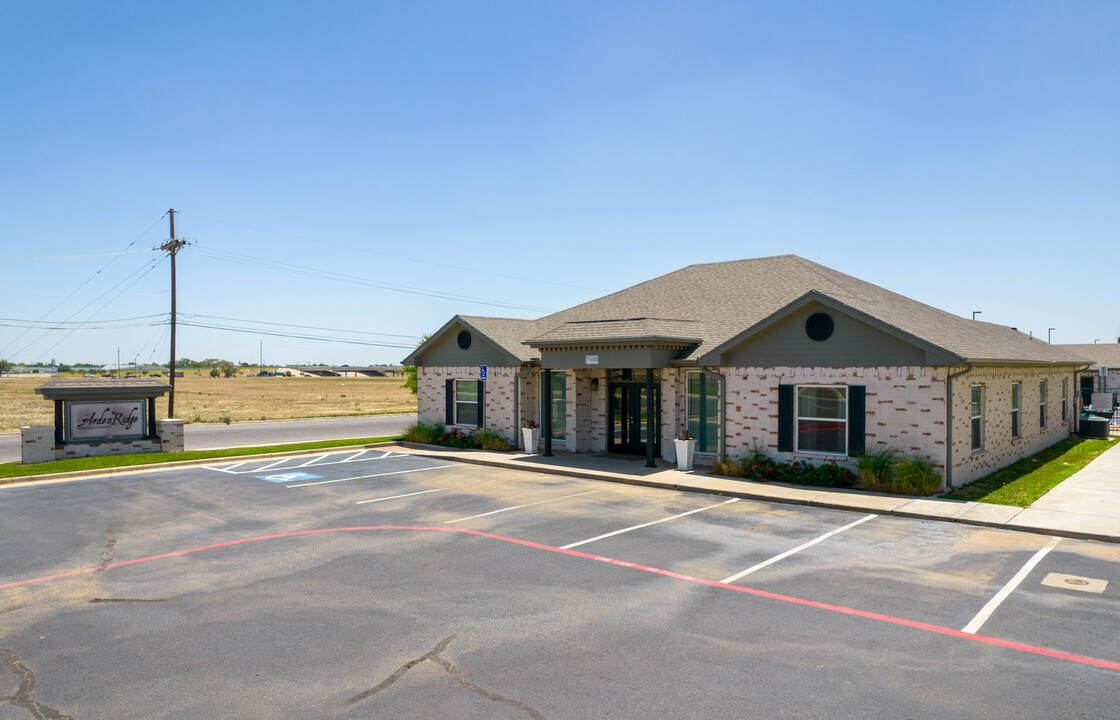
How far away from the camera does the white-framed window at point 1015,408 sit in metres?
20.7

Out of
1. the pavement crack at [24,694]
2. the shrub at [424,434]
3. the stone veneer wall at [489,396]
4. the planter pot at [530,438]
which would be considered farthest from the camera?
the shrub at [424,434]

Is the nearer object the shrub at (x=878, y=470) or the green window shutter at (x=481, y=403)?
the shrub at (x=878, y=470)

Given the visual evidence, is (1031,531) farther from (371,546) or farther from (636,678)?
(371,546)

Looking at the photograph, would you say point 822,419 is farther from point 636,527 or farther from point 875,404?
point 636,527

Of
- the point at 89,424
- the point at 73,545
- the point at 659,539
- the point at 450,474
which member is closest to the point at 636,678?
the point at 659,539

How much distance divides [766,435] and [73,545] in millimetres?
15346

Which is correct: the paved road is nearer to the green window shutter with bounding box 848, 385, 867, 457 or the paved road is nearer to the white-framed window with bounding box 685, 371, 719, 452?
the white-framed window with bounding box 685, 371, 719, 452

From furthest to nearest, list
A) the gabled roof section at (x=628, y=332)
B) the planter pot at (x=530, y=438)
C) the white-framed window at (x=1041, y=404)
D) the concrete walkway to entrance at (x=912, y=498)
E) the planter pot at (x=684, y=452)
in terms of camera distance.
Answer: the white-framed window at (x=1041, y=404) < the planter pot at (x=530, y=438) < the gabled roof section at (x=628, y=332) < the planter pot at (x=684, y=452) < the concrete walkway to entrance at (x=912, y=498)

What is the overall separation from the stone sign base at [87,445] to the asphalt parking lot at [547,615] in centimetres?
816

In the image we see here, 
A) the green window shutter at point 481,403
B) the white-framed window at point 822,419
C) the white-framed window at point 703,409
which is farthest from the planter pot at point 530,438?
the white-framed window at point 822,419

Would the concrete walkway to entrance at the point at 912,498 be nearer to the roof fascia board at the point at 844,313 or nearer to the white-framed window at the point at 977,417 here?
the white-framed window at the point at 977,417

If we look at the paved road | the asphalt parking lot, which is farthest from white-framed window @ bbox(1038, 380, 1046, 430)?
the paved road

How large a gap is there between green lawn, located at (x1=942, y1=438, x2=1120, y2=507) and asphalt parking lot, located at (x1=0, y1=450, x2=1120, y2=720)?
3.47 m

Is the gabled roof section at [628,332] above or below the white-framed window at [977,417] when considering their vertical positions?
above
